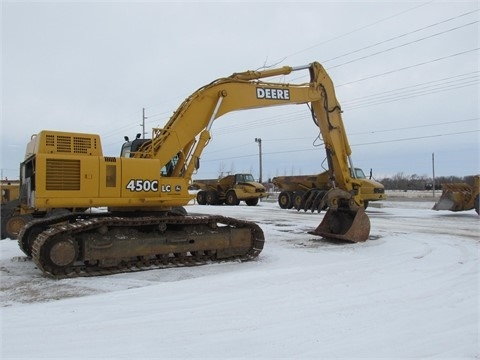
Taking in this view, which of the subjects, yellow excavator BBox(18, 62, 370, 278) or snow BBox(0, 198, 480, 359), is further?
yellow excavator BBox(18, 62, 370, 278)

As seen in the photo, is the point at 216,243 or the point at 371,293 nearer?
the point at 371,293

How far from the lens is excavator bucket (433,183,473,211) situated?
22.1 m

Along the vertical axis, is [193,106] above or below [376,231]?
above

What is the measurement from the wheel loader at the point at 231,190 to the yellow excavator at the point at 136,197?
69.1 ft

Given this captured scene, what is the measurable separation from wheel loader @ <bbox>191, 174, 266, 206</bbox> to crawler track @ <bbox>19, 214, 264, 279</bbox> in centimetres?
2248

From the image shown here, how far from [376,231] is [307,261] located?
622 cm

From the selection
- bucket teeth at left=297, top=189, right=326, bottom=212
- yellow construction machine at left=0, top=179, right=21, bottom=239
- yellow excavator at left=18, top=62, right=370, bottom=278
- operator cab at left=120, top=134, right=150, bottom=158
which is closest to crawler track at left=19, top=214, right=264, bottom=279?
yellow excavator at left=18, top=62, right=370, bottom=278

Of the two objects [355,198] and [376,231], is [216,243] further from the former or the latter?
[376,231]

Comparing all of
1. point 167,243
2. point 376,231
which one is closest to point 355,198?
point 376,231

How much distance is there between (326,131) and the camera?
12242mm

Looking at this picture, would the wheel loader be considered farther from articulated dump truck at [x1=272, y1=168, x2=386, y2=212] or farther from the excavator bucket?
the excavator bucket

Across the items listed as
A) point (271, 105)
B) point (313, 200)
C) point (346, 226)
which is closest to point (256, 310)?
point (271, 105)

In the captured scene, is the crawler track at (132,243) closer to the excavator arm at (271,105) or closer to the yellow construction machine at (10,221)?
the excavator arm at (271,105)

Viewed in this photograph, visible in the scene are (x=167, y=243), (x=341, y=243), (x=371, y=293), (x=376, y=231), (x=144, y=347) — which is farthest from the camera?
(x=376, y=231)
